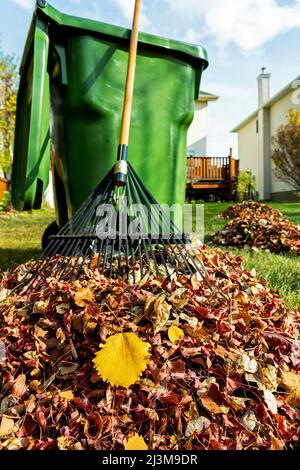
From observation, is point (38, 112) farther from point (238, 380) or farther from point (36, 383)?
point (238, 380)

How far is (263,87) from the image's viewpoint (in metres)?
16.5

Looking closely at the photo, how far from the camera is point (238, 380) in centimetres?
108

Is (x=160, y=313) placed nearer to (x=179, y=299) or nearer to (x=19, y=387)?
(x=179, y=299)

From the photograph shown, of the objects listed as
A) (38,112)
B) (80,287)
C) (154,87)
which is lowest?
(80,287)

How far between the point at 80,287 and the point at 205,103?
1596cm

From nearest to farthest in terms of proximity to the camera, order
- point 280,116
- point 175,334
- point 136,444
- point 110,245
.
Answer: point 136,444 < point 175,334 < point 110,245 < point 280,116

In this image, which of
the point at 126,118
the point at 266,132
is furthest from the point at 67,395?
the point at 266,132

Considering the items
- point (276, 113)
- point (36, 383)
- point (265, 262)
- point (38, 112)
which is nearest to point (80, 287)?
point (36, 383)

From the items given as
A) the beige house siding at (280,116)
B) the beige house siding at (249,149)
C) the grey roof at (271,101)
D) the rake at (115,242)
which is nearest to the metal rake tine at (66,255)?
the rake at (115,242)

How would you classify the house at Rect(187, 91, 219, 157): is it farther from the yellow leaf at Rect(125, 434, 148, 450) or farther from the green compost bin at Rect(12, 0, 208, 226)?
the yellow leaf at Rect(125, 434, 148, 450)

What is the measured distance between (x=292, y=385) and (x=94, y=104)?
1.76 metres

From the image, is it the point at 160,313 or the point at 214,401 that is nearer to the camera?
the point at 214,401

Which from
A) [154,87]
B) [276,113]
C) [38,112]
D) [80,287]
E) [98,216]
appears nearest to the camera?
[80,287]

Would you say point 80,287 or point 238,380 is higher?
point 80,287
